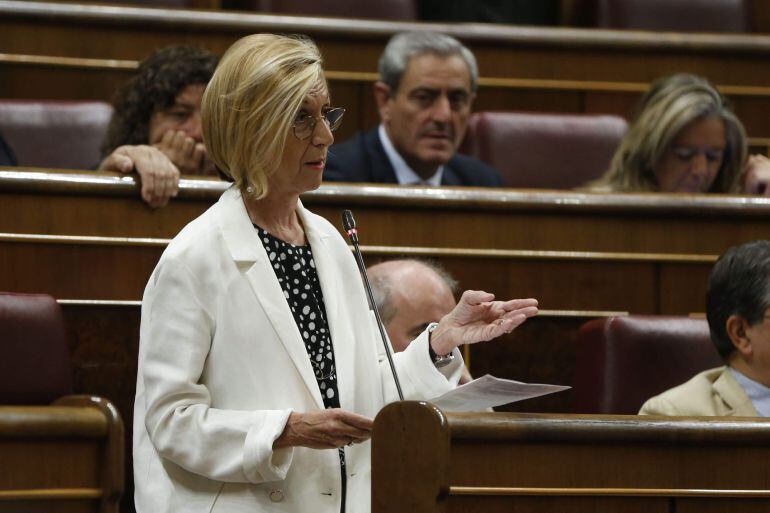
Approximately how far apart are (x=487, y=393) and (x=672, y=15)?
119cm

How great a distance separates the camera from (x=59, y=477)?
73 centimetres

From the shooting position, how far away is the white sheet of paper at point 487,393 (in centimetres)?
68

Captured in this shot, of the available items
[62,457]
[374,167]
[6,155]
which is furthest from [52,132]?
[62,457]

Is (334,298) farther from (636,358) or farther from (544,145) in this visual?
(544,145)

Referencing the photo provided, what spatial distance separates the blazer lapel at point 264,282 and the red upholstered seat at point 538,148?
78 cm

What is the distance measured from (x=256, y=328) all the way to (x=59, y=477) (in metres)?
0.15

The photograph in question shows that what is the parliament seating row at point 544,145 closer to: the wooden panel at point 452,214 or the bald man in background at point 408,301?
the wooden panel at point 452,214

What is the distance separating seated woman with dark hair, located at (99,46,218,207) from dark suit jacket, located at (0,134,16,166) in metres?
0.08

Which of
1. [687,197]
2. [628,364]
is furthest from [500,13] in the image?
[628,364]

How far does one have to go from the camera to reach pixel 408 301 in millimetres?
937

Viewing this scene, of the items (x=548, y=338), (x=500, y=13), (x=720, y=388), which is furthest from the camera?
(x=500, y=13)

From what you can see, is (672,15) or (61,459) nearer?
(61,459)

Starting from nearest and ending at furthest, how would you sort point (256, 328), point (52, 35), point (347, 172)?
1. point (256, 328)
2. point (347, 172)
3. point (52, 35)

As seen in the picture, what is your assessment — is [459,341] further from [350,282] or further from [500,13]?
[500,13]
